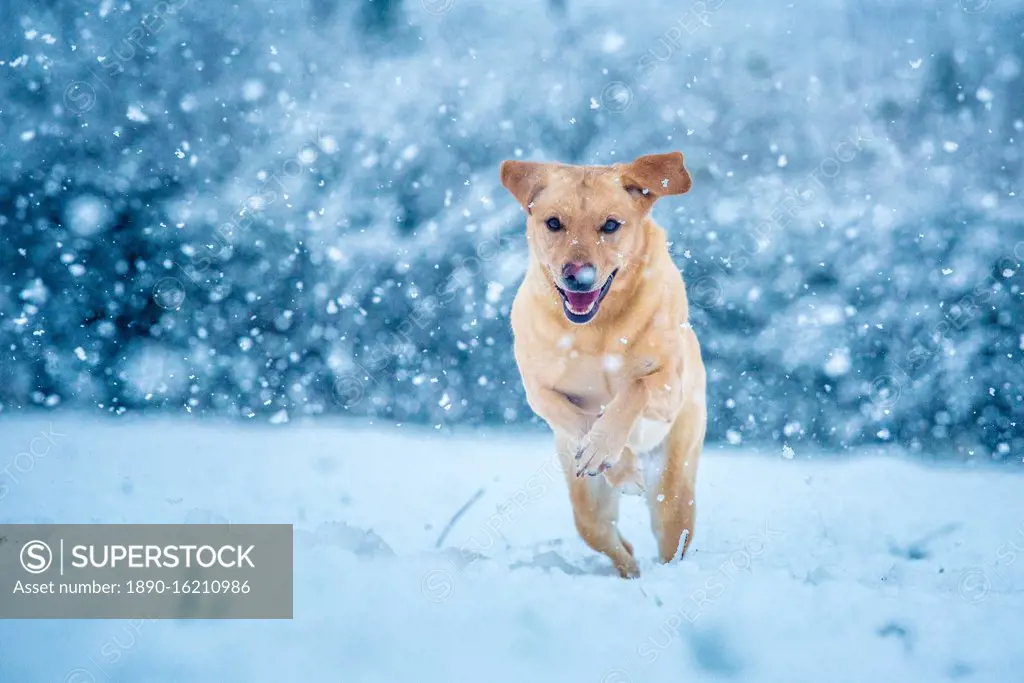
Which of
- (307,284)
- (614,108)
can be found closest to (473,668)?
(614,108)

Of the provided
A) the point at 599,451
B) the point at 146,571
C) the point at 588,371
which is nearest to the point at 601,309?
the point at 588,371

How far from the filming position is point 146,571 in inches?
126

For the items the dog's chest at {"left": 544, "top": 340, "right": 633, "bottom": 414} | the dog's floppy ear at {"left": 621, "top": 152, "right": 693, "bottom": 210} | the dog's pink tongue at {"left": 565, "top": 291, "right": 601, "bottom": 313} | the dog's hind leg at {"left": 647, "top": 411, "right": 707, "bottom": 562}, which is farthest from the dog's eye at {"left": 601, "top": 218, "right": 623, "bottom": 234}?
the dog's hind leg at {"left": 647, "top": 411, "right": 707, "bottom": 562}

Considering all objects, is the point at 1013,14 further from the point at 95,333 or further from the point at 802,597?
the point at 95,333

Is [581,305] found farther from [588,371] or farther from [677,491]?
[677,491]

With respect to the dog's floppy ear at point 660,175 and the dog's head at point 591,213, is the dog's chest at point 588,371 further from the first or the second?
the dog's floppy ear at point 660,175

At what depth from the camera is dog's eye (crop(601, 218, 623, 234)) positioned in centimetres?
278

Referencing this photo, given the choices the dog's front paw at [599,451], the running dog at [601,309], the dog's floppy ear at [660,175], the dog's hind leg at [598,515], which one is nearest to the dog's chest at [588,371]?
the running dog at [601,309]

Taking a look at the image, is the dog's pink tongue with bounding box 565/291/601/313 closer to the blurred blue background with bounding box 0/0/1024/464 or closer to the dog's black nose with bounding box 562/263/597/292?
the dog's black nose with bounding box 562/263/597/292

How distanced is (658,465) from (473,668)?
1.15 meters

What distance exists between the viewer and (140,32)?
604 cm

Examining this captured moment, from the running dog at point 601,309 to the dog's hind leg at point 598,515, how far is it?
0.21 metres

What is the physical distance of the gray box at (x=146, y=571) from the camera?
2.98 metres

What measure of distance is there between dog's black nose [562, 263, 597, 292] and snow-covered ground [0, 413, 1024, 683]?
3.52 feet
